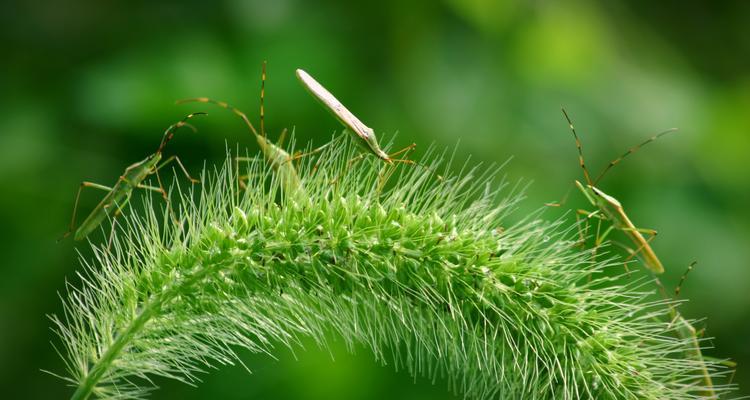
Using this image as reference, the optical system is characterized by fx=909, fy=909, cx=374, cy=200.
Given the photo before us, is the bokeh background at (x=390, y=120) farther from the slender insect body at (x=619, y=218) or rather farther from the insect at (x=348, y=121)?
the insect at (x=348, y=121)

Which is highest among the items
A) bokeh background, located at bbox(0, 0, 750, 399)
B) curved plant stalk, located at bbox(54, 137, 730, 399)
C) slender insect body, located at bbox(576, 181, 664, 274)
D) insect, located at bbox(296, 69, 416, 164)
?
bokeh background, located at bbox(0, 0, 750, 399)

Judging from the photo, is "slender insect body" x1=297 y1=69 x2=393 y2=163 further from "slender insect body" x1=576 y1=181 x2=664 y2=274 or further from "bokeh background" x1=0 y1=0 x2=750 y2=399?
"bokeh background" x1=0 y1=0 x2=750 y2=399

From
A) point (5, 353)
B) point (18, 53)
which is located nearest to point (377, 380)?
point (5, 353)

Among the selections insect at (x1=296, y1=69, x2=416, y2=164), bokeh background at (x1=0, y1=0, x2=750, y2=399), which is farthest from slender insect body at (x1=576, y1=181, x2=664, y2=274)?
bokeh background at (x1=0, y1=0, x2=750, y2=399)

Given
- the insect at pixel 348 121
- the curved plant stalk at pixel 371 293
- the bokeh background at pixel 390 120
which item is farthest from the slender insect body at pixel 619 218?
the bokeh background at pixel 390 120

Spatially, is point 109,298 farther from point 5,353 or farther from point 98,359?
point 5,353

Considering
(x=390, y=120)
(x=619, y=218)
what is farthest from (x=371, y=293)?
(x=390, y=120)
